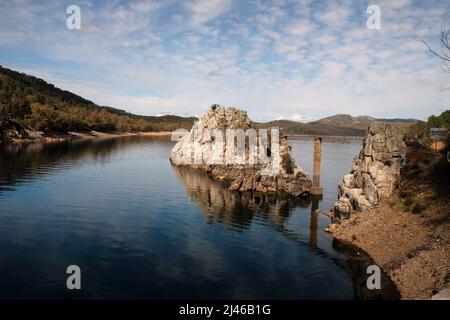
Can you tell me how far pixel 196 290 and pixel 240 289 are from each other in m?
3.87

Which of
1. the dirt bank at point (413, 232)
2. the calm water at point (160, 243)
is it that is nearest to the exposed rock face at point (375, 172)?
the dirt bank at point (413, 232)

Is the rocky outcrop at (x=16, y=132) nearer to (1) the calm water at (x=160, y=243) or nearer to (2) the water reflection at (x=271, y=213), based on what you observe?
(1) the calm water at (x=160, y=243)

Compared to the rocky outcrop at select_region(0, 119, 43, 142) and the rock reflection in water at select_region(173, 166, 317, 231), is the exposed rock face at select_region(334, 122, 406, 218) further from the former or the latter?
the rocky outcrop at select_region(0, 119, 43, 142)

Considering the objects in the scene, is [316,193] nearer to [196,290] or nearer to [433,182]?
[433,182]

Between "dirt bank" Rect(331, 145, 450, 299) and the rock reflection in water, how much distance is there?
1328cm

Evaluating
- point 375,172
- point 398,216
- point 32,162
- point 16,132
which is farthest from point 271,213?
point 16,132

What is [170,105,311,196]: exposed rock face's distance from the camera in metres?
84.6

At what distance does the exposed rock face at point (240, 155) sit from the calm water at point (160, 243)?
25.0 feet

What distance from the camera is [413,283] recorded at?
112 feet

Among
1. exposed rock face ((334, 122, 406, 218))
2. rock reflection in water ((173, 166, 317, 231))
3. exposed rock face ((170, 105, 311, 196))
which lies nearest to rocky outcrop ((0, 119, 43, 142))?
exposed rock face ((170, 105, 311, 196))

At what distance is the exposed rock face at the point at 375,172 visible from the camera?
5284cm
